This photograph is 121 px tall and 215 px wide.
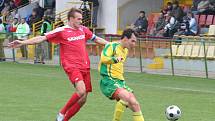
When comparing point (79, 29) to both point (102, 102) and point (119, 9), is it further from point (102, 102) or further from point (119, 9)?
point (119, 9)

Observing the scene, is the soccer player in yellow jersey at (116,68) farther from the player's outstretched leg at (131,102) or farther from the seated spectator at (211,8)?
the seated spectator at (211,8)

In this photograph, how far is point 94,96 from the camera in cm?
1759

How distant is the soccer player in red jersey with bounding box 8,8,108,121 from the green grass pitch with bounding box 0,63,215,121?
1059 mm

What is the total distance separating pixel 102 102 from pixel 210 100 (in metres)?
2.74

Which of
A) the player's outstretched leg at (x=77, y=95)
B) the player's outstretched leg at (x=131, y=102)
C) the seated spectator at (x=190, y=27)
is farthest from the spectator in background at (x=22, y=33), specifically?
the player's outstretched leg at (x=131, y=102)

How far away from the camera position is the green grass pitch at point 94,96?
13773 mm

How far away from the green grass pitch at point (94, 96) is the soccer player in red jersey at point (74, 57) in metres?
1.06

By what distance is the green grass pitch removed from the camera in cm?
1377

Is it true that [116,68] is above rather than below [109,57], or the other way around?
below

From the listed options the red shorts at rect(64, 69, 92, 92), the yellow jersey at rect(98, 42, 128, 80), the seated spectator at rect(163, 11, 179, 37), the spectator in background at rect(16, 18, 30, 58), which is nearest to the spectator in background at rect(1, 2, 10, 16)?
the spectator in background at rect(16, 18, 30, 58)

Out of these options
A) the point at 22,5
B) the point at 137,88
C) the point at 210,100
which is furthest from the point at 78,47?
the point at 22,5

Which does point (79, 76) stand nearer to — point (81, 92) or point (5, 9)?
point (81, 92)

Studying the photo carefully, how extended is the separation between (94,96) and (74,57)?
17.9 ft

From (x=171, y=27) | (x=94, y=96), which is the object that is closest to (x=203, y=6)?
(x=171, y=27)
